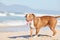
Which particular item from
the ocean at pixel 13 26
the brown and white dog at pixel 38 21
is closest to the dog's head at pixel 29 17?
the brown and white dog at pixel 38 21

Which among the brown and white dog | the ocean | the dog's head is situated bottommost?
the ocean

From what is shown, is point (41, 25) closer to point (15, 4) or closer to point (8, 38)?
point (8, 38)

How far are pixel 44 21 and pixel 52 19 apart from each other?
0.32 meters

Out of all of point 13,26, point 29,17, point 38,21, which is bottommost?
point 13,26

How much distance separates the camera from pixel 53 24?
9.10 meters

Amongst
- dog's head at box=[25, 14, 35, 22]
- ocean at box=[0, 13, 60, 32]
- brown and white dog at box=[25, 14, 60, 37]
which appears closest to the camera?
dog's head at box=[25, 14, 35, 22]

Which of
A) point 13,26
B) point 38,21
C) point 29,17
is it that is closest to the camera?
point 29,17

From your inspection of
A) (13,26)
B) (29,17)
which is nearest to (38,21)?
(29,17)

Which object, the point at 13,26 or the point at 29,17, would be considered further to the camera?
the point at 13,26

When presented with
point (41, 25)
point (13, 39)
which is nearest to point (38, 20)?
point (41, 25)

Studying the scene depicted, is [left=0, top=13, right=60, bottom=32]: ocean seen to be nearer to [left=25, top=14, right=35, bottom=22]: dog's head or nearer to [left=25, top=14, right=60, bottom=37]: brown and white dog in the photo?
[left=25, top=14, right=60, bottom=37]: brown and white dog

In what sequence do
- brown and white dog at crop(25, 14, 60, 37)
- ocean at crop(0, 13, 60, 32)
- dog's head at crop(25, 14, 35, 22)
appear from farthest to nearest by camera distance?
ocean at crop(0, 13, 60, 32) → brown and white dog at crop(25, 14, 60, 37) → dog's head at crop(25, 14, 35, 22)

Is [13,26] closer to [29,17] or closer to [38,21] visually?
[38,21]

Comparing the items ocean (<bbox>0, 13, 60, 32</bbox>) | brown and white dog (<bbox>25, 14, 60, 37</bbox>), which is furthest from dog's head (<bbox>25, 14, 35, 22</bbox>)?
ocean (<bbox>0, 13, 60, 32</bbox>)
